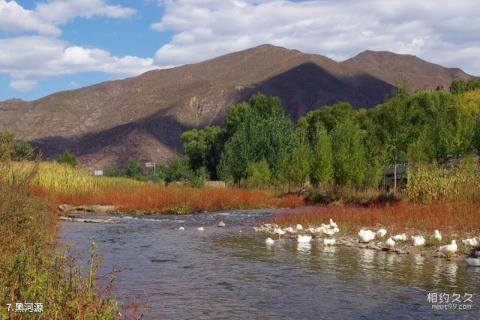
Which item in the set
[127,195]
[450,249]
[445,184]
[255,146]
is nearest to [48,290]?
[450,249]

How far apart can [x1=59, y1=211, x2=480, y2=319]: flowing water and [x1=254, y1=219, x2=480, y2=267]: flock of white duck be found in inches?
14.1

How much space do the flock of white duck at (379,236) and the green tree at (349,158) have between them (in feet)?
61.4

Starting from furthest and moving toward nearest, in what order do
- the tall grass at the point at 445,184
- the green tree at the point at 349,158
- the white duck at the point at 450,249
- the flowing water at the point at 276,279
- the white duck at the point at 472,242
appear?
the green tree at the point at 349,158
the tall grass at the point at 445,184
the white duck at the point at 472,242
the white duck at the point at 450,249
the flowing water at the point at 276,279

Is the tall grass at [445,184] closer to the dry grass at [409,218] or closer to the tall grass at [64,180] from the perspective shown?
the dry grass at [409,218]

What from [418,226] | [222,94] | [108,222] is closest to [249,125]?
[108,222]

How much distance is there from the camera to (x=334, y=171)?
4397 cm

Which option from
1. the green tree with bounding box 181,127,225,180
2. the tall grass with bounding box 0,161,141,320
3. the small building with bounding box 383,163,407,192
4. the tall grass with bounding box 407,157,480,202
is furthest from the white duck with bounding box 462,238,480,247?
the green tree with bounding box 181,127,225,180

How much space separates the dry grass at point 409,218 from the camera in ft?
66.3

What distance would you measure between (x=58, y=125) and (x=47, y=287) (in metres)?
181

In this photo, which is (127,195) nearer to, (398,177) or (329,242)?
(329,242)

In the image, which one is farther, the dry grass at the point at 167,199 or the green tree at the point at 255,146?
the green tree at the point at 255,146

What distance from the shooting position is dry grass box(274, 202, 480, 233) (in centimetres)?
2022

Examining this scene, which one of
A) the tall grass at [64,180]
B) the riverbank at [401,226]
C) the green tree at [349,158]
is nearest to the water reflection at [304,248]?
the riverbank at [401,226]

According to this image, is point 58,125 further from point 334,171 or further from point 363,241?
point 363,241
